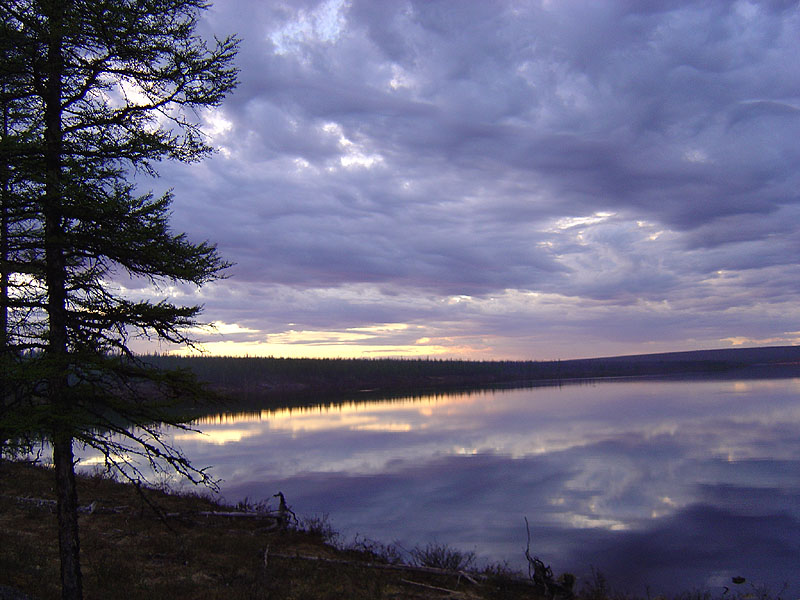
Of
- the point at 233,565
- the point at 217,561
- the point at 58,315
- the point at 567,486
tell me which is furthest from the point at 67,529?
the point at 567,486

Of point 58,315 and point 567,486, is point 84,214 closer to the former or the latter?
point 58,315

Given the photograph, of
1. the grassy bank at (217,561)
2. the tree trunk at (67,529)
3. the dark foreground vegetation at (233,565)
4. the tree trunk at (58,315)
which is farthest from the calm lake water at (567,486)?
the tree trunk at (58,315)

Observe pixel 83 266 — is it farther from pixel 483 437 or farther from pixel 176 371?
pixel 483 437

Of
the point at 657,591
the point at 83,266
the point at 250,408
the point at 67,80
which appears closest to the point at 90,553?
the point at 83,266

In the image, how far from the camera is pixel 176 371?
28.8ft

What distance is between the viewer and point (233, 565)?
13.0 metres

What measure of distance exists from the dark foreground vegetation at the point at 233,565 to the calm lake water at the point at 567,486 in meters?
2.14

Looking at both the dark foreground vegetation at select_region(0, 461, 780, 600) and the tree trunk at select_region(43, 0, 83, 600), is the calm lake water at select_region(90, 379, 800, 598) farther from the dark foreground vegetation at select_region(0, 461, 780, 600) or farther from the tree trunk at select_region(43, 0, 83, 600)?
the tree trunk at select_region(43, 0, 83, 600)

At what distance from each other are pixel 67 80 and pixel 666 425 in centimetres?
5085

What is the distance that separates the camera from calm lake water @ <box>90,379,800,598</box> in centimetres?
1717

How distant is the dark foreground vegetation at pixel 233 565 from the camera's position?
11.1 m

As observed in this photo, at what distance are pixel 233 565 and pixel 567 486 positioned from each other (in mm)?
18823

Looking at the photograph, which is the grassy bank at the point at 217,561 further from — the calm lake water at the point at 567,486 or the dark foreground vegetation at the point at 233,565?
the calm lake water at the point at 567,486

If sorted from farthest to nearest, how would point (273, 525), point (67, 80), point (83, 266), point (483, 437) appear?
point (483, 437)
point (273, 525)
point (83, 266)
point (67, 80)
